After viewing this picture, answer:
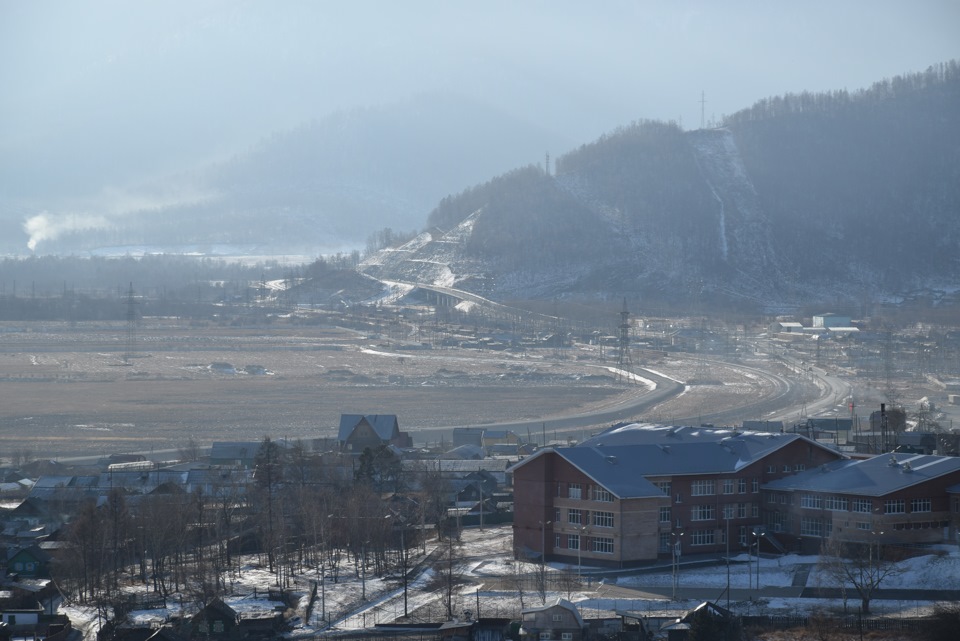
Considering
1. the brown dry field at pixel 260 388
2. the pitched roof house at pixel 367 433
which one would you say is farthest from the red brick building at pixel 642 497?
the brown dry field at pixel 260 388

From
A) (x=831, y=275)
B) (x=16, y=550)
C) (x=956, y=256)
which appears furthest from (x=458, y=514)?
(x=956, y=256)

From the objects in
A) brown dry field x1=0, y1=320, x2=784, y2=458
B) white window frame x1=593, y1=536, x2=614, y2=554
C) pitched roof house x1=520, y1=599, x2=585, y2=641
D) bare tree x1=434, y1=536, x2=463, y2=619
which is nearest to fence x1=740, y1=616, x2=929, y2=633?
pitched roof house x1=520, y1=599, x2=585, y2=641

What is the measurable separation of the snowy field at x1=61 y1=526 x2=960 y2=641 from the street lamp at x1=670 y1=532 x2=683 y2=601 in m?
0.08

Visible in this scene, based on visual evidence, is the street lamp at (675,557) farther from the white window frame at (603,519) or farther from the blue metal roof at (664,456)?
the white window frame at (603,519)

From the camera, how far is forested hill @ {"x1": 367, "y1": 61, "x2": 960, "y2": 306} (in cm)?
7200

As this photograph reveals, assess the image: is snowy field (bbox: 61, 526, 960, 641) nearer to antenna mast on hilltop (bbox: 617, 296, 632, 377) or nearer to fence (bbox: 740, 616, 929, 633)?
fence (bbox: 740, 616, 929, 633)

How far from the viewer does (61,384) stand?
126 feet

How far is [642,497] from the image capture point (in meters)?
16.2

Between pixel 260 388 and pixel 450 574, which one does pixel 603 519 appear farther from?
pixel 260 388

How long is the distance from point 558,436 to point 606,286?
140ft

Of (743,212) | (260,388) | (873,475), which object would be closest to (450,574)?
(873,475)

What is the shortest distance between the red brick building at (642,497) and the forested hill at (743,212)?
5067 cm

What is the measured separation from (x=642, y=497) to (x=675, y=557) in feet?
2.60

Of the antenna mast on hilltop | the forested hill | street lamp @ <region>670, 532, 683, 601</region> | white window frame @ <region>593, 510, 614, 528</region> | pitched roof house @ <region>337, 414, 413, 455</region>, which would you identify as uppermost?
the forested hill
